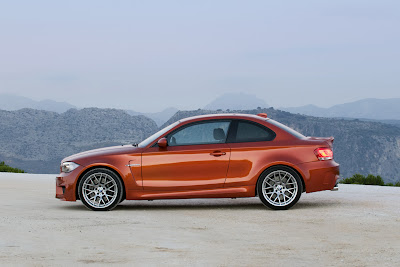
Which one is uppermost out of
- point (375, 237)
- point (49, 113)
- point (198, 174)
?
point (49, 113)

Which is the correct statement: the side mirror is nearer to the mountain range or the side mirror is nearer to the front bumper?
the front bumper

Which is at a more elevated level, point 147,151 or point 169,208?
point 147,151

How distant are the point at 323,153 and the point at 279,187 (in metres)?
0.97

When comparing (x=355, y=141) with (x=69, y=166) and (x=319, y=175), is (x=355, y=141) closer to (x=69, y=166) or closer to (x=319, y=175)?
(x=319, y=175)

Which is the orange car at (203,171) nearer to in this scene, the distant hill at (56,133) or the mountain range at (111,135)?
the mountain range at (111,135)

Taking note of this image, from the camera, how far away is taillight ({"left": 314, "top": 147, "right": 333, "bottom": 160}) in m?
11.7

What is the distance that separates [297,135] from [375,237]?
3.51 meters

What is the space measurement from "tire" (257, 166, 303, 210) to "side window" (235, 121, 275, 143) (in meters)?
0.60

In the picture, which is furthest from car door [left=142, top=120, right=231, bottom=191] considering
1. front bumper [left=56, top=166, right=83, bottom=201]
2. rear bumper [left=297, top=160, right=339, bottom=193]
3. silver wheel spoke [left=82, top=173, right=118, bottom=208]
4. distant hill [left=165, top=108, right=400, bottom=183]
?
distant hill [left=165, top=108, right=400, bottom=183]

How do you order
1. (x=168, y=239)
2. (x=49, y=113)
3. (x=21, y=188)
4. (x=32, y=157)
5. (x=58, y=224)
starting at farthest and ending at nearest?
(x=49, y=113)
(x=32, y=157)
(x=21, y=188)
(x=58, y=224)
(x=168, y=239)

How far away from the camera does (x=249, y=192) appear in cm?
1148

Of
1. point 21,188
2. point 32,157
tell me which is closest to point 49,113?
point 32,157

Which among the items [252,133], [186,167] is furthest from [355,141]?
[186,167]

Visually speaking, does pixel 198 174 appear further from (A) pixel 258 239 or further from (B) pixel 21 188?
(B) pixel 21 188
